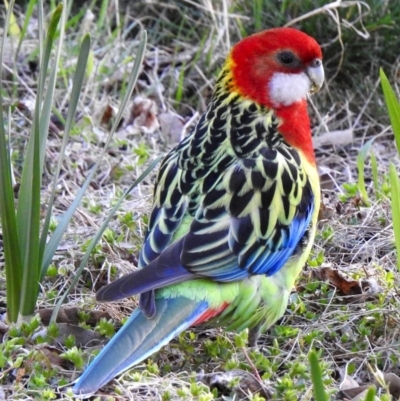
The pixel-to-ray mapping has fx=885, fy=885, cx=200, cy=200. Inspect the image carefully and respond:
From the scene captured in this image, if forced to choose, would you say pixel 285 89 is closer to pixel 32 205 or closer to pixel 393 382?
pixel 32 205

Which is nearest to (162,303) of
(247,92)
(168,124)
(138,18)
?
(247,92)

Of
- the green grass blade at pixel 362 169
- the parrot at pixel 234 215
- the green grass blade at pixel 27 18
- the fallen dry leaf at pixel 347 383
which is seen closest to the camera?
the parrot at pixel 234 215

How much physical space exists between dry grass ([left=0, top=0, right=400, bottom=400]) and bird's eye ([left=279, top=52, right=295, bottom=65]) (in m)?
0.88

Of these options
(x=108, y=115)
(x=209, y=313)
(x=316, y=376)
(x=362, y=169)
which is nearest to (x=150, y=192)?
(x=108, y=115)

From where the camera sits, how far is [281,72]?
3.66 meters

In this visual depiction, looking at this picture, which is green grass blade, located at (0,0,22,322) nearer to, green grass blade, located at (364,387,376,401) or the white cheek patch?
the white cheek patch

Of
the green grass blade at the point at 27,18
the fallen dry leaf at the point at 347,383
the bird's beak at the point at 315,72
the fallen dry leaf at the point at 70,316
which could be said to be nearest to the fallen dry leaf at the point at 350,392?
the fallen dry leaf at the point at 347,383

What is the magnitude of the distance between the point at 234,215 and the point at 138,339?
63 centimetres

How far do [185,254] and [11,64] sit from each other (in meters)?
3.12

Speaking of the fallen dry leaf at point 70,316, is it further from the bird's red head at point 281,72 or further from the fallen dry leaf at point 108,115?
the fallen dry leaf at point 108,115

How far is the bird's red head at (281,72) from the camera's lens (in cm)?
361

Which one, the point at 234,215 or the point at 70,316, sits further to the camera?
the point at 70,316

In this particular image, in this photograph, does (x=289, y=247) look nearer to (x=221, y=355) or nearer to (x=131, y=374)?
(x=221, y=355)

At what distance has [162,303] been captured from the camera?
9.77ft
